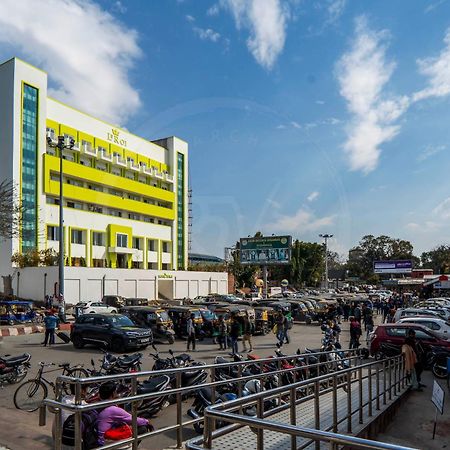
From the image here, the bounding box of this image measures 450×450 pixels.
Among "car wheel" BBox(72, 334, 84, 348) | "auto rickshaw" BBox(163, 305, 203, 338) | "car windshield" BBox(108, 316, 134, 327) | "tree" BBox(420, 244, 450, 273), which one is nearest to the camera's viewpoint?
"car windshield" BBox(108, 316, 134, 327)

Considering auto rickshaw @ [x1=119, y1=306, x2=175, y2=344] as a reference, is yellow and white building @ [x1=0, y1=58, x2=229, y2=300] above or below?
above

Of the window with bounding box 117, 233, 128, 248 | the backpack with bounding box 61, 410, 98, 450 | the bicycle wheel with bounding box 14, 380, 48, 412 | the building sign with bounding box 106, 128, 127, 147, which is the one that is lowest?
the bicycle wheel with bounding box 14, 380, 48, 412

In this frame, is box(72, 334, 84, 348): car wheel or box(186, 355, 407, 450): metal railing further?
box(72, 334, 84, 348): car wheel

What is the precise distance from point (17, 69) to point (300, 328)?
3670cm

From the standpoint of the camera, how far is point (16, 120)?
44188mm

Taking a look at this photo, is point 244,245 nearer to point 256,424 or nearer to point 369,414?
point 369,414

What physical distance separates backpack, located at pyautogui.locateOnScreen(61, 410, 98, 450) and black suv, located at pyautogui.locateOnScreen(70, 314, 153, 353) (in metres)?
11.7

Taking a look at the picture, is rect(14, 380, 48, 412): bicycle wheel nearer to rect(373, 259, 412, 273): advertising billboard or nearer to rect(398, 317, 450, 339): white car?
rect(398, 317, 450, 339): white car

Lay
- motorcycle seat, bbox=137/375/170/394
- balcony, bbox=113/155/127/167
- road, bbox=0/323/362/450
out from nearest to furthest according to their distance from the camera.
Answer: road, bbox=0/323/362/450
motorcycle seat, bbox=137/375/170/394
balcony, bbox=113/155/127/167

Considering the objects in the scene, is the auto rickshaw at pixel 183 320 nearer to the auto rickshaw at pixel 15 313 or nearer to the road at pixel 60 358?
the road at pixel 60 358

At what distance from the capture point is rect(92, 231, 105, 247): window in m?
52.0

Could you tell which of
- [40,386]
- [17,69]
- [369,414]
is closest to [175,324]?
[40,386]

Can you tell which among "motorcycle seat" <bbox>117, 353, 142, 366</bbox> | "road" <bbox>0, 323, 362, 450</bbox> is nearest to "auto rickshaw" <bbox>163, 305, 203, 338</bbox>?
"road" <bbox>0, 323, 362, 450</bbox>

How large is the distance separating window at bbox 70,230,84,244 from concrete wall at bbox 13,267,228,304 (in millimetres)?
7740
